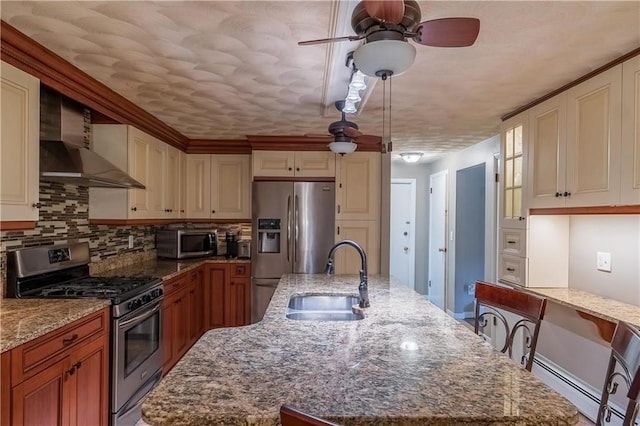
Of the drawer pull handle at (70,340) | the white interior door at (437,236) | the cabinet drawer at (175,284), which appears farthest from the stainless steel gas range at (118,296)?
the white interior door at (437,236)

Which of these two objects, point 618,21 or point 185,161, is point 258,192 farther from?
point 618,21

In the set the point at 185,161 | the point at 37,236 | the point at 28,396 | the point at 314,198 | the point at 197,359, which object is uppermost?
the point at 185,161

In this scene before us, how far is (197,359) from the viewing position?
4.07 feet

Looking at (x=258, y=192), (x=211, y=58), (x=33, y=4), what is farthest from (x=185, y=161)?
(x=33, y=4)

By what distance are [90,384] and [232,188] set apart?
2.80 metres

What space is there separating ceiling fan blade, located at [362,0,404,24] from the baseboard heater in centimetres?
248

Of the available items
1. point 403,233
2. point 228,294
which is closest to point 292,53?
point 228,294

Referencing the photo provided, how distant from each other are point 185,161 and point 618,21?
4.02 meters

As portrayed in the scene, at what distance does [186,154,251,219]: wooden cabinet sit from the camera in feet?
15.3

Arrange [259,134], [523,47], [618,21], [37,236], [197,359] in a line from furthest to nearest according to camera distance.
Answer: [259,134], [37,236], [523,47], [618,21], [197,359]

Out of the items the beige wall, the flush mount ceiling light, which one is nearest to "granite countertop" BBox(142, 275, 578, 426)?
the beige wall

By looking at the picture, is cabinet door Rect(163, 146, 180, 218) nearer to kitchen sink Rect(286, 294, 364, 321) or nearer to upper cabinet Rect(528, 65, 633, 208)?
kitchen sink Rect(286, 294, 364, 321)

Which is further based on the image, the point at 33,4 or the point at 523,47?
the point at 523,47

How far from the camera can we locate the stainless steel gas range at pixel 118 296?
2.36 m
